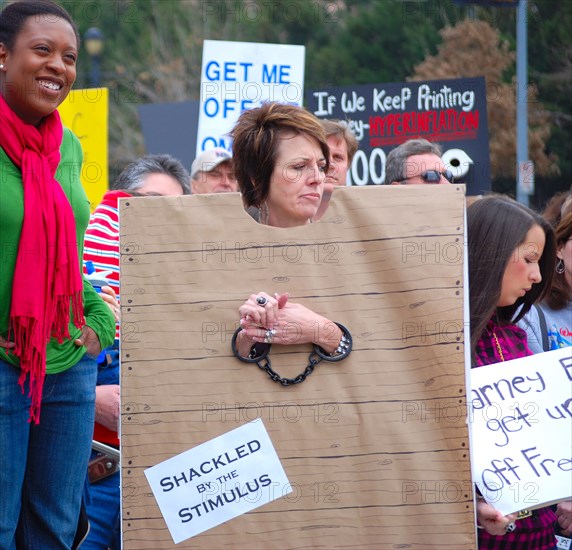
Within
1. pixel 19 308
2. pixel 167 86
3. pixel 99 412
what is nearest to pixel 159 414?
pixel 19 308

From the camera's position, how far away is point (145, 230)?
3.13 m

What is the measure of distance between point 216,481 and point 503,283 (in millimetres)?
1256

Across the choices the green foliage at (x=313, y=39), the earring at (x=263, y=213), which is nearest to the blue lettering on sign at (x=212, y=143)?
the earring at (x=263, y=213)

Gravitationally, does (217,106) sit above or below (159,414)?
above

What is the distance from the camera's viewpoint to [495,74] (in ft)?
62.2

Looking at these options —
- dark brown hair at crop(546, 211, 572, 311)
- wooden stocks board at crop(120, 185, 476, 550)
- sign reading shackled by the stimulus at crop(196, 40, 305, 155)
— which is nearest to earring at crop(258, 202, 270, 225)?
wooden stocks board at crop(120, 185, 476, 550)

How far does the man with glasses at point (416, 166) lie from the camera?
516 cm

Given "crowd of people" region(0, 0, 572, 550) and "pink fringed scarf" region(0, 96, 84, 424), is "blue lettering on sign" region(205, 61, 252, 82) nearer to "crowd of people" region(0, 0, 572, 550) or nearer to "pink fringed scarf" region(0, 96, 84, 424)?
"crowd of people" region(0, 0, 572, 550)

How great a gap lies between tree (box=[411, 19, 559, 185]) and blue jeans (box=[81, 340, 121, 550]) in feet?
49.8

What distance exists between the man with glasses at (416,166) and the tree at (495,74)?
13345 millimetres

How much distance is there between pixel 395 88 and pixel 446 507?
15.3ft

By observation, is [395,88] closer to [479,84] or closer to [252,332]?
Result: [479,84]

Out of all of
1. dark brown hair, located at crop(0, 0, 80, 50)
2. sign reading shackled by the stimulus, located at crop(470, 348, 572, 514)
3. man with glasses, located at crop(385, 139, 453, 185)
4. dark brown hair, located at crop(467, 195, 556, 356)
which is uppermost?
man with glasses, located at crop(385, 139, 453, 185)

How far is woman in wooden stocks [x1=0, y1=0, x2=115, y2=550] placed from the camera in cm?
289
